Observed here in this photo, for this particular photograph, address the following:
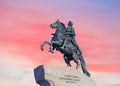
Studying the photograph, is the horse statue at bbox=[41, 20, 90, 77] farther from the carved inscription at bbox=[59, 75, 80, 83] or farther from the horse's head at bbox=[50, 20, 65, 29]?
the carved inscription at bbox=[59, 75, 80, 83]

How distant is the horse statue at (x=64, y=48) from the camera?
77.7ft

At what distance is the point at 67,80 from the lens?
22.0 meters

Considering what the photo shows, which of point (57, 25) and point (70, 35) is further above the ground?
point (57, 25)

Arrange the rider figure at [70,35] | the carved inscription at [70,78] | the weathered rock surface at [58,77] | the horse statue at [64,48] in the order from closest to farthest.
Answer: the weathered rock surface at [58,77] → the carved inscription at [70,78] → the horse statue at [64,48] → the rider figure at [70,35]

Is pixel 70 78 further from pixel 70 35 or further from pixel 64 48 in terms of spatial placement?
pixel 70 35

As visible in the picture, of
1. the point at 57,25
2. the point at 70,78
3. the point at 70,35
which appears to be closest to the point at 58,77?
the point at 70,78

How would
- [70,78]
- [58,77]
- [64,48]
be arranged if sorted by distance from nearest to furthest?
[58,77], [70,78], [64,48]

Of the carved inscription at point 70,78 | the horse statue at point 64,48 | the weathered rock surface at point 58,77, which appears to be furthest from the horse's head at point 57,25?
the carved inscription at point 70,78

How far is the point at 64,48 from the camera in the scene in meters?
24.0

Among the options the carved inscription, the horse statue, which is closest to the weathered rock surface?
the carved inscription

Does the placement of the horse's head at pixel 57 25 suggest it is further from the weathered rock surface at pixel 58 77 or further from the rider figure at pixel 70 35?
the weathered rock surface at pixel 58 77

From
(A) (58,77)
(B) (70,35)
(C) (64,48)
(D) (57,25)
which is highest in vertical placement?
(D) (57,25)

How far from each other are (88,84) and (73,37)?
3151 millimetres

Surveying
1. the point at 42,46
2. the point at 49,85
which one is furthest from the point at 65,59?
the point at 49,85
